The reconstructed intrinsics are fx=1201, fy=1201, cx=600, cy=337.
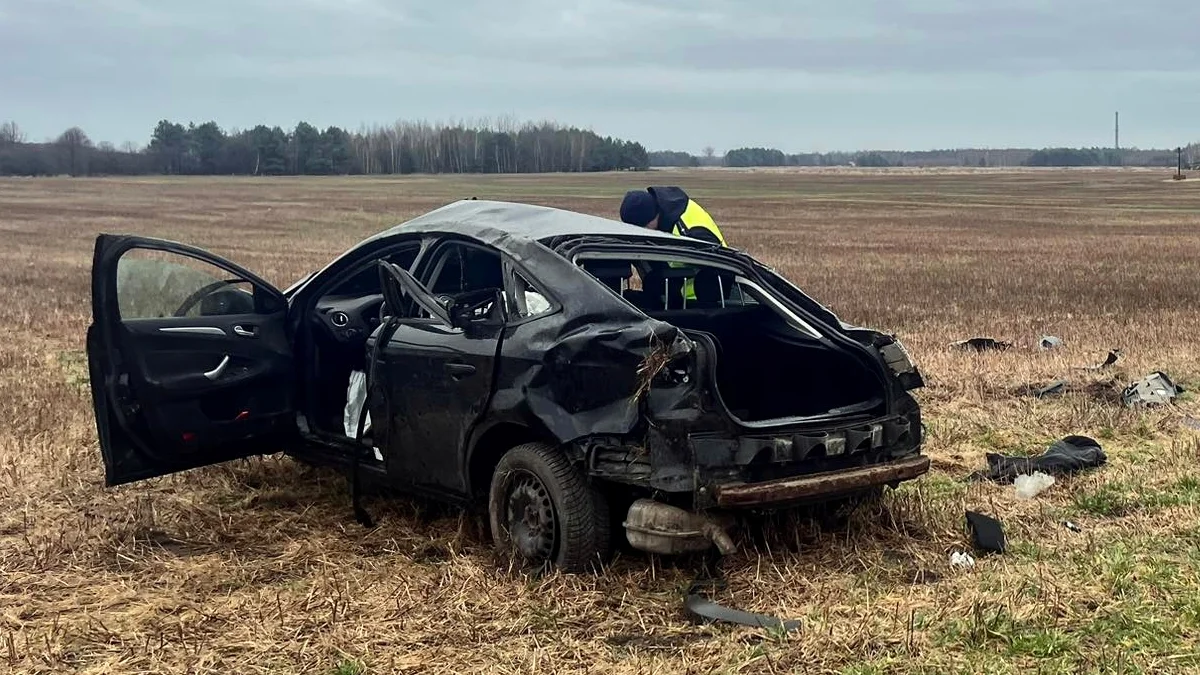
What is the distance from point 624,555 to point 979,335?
28.3 ft

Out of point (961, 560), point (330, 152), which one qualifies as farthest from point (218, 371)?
point (330, 152)

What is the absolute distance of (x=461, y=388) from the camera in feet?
16.4

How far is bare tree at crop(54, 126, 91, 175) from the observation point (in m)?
107

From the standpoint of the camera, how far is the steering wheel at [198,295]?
5.77m

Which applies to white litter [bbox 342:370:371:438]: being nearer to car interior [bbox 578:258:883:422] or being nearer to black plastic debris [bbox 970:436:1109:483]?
car interior [bbox 578:258:883:422]

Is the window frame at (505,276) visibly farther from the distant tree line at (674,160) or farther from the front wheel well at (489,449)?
the distant tree line at (674,160)

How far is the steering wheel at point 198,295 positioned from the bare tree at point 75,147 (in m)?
109

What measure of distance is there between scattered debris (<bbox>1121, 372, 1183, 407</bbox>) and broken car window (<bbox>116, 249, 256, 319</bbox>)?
18.9 ft

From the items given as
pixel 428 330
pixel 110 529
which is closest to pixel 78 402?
pixel 110 529

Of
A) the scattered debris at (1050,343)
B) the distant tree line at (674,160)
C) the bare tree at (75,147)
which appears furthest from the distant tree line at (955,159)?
the scattered debris at (1050,343)

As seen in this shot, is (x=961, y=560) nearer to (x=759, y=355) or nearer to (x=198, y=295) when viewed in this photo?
(x=759, y=355)

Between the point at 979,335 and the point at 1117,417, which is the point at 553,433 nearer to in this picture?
the point at 1117,417

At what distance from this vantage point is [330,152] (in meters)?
112

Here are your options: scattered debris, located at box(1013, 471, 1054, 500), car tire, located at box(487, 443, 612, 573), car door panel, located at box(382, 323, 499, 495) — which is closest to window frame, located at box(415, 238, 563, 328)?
car door panel, located at box(382, 323, 499, 495)
